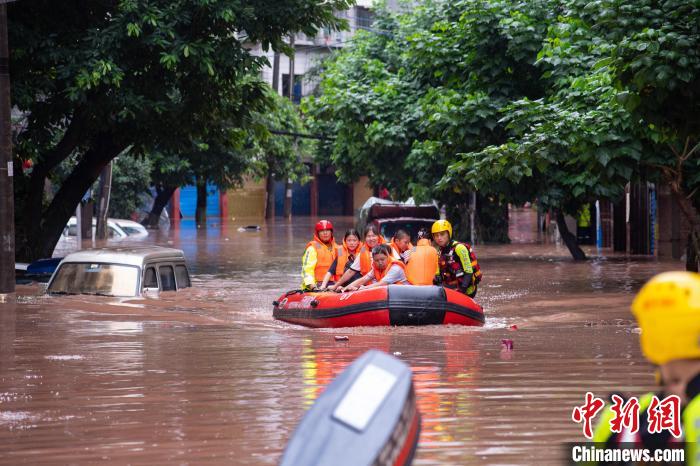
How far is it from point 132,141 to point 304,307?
1032 centimetres

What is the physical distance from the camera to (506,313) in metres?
19.6

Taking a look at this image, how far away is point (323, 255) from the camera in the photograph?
57.8 feet

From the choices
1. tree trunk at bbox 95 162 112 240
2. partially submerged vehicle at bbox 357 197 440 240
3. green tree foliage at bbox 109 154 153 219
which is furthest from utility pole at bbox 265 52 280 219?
partially submerged vehicle at bbox 357 197 440 240

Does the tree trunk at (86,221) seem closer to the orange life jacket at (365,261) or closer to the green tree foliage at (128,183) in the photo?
the green tree foliage at (128,183)

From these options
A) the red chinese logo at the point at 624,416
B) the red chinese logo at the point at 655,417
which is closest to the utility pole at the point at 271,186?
the red chinese logo at the point at 624,416

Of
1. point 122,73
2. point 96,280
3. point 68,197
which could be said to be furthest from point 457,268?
point 68,197

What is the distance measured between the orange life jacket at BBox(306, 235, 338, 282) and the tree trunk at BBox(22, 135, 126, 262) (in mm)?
9008

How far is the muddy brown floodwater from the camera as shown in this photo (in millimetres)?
7996

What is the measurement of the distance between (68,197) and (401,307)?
39.9 feet

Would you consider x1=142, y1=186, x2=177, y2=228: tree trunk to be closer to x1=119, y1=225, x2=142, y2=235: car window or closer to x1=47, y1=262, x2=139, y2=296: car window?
x1=119, y1=225, x2=142, y2=235: car window

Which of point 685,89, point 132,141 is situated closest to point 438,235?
point 685,89

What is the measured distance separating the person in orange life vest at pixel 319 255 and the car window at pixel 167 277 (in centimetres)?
233

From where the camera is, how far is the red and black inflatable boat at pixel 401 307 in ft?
49.9

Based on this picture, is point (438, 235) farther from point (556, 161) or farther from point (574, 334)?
point (556, 161)
